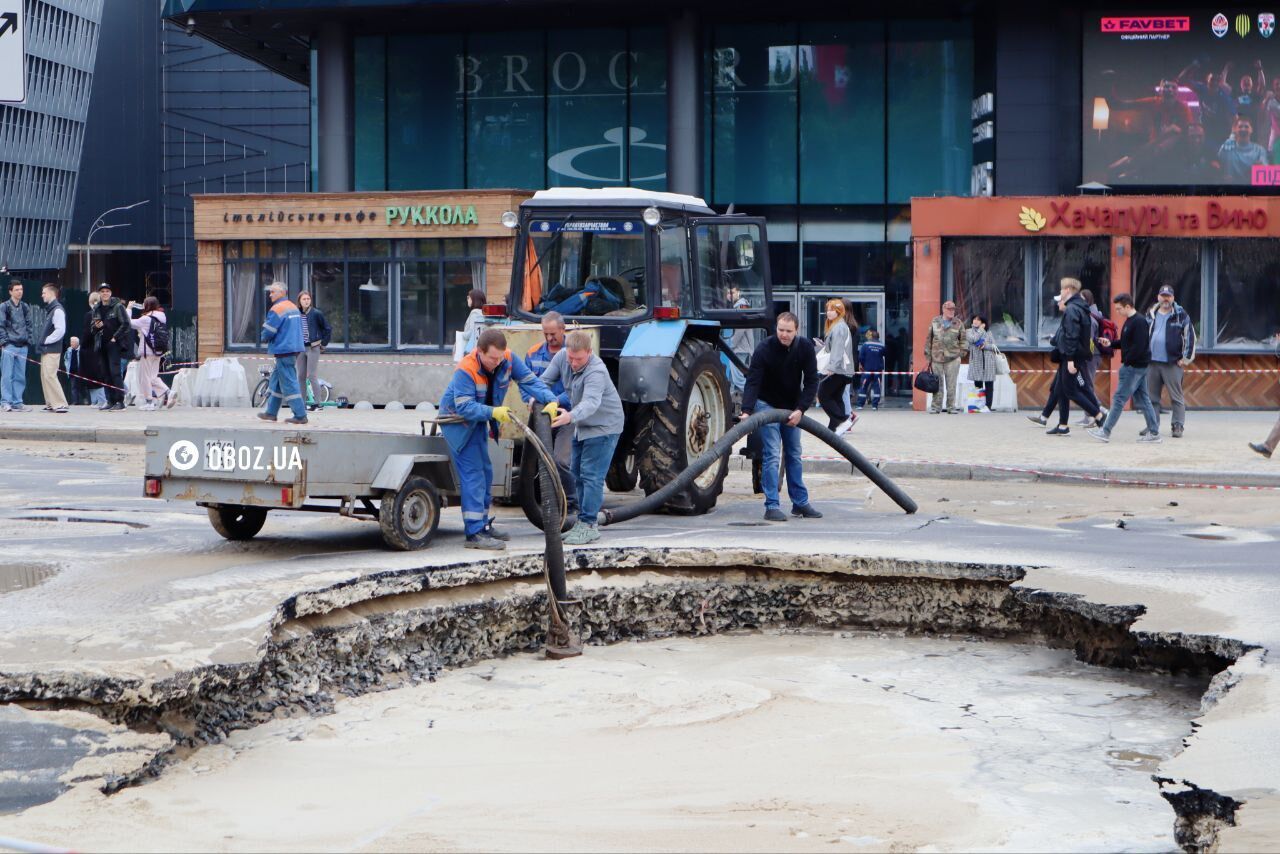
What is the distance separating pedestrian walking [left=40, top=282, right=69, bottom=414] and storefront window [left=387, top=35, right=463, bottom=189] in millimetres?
12131

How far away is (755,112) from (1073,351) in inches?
568

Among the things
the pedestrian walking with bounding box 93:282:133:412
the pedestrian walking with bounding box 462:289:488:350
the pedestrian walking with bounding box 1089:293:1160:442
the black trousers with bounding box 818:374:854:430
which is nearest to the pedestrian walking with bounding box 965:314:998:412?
the pedestrian walking with bounding box 1089:293:1160:442

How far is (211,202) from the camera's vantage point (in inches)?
1182

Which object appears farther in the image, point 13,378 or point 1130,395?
point 13,378

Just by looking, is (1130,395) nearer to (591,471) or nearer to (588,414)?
(591,471)

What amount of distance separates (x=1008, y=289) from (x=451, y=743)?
21467 mm

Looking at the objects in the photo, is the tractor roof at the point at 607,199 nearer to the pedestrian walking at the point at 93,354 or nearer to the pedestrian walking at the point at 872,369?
the pedestrian walking at the point at 93,354

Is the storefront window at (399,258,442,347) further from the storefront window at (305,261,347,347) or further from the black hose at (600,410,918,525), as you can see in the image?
the black hose at (600,410,918,525)

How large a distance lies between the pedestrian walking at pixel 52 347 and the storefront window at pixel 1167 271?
16.9 metres

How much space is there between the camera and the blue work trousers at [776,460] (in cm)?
1220

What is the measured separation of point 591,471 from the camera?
1095 centimetres

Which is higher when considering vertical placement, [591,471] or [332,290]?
[332,290]

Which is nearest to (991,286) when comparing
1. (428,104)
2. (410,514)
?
(428,104)

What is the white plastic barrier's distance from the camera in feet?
86.8
